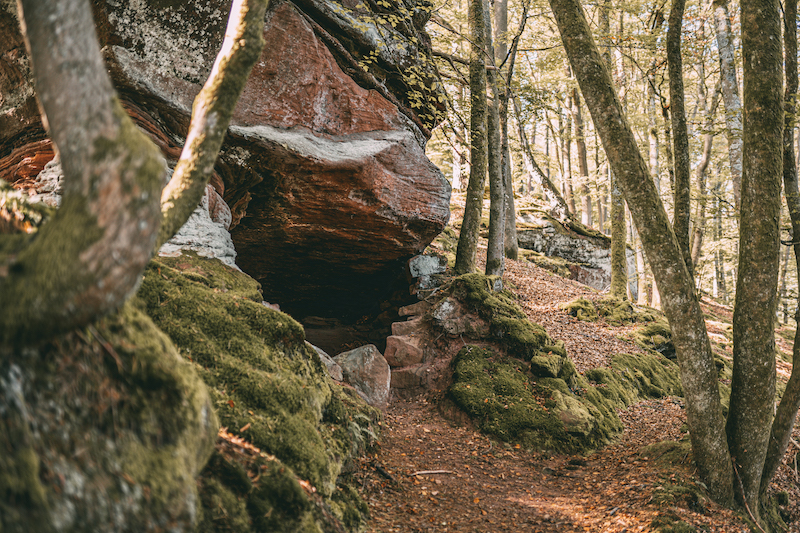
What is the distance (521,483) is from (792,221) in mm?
5319

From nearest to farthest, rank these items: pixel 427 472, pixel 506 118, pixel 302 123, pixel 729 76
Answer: pixel 427 472
pixel 302 123
pixel 729 76
pixel 506 118

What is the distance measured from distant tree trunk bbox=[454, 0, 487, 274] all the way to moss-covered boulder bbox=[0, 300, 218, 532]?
9143mm

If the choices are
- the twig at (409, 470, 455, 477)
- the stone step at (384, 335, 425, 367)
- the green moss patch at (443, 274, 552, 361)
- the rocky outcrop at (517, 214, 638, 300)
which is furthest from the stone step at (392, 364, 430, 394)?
the rocky outcrop at (517, 214, 638, 300)

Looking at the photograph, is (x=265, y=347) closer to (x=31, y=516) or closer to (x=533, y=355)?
(x=31, y=516)

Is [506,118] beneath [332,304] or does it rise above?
above

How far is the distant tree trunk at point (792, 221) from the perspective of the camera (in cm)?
589

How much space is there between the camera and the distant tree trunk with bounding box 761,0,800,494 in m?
5.89

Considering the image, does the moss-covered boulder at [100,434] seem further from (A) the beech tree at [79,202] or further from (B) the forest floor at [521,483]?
(B) the forest floor at [521,483]

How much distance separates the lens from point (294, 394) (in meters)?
4.31

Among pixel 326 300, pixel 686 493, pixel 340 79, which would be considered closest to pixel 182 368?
pixel 686 493

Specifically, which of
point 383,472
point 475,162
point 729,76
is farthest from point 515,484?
point 729,76

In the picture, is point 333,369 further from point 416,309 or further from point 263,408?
point 416,309

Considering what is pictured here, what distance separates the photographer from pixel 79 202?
6.43 ft

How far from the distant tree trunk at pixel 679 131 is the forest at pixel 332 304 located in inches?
1.9
